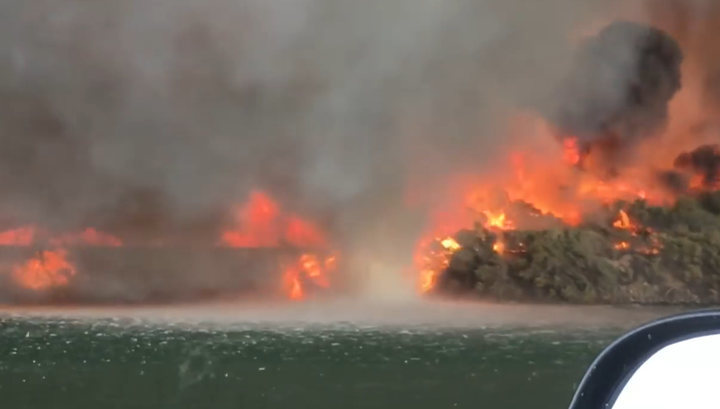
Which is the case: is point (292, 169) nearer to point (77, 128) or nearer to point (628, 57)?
point (77, 128)

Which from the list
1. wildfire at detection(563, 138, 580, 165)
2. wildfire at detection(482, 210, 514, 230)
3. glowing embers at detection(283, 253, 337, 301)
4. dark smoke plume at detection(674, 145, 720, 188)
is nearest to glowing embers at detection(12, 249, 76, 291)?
glowing embers at detection(283, 253, 337, 301)

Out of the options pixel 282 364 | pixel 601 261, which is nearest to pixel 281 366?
pixel 282 364

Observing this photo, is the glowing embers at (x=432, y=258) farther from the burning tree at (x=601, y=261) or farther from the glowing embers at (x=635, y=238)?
the glowing embers at (x=635, y=238)

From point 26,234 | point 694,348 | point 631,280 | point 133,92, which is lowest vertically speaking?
point 694,348

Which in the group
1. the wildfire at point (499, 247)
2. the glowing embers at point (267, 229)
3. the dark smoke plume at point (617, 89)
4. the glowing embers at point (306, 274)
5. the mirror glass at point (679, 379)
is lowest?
the mirror glass at point (679, 379)

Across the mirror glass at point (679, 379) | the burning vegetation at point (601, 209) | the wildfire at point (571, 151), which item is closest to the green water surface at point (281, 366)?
the burning vegetation at point (601, 209)

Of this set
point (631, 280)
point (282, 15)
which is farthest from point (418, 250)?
point (282, 15)
